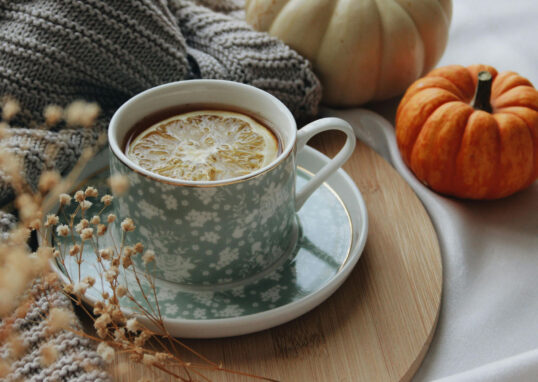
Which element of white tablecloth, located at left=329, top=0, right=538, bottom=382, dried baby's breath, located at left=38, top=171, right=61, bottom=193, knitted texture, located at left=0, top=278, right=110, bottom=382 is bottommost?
white tablecloth, located at left=329, top=0, right=538, bottom=382

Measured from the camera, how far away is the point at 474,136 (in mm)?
1094

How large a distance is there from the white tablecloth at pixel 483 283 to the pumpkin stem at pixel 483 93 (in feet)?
0.60

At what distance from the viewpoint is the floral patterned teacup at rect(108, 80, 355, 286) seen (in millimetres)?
805

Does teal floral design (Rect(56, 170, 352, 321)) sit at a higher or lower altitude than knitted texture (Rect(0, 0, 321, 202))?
lower

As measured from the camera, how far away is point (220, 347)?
0.84 metres

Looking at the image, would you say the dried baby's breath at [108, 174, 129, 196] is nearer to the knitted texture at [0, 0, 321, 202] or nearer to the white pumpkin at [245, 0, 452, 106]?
the knitted texture at [0, 0, 321, 202]

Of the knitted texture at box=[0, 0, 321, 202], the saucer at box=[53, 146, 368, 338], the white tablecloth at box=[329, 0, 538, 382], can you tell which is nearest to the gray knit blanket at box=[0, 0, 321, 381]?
the knitted texture at box=[0, 0, 321, 202]

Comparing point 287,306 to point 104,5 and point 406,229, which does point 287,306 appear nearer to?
point 406,229

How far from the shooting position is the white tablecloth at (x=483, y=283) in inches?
35.0

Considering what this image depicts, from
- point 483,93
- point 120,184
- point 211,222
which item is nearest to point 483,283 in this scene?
point 483,93

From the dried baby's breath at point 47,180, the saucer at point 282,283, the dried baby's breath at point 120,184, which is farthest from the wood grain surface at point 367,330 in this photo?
the dried baby's breath at point 47,180

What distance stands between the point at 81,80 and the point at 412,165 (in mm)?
656

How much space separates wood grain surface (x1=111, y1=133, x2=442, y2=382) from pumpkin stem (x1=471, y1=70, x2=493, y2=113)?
0.27 m

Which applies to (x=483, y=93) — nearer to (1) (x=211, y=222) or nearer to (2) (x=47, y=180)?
(1) (x=211, y=222)
